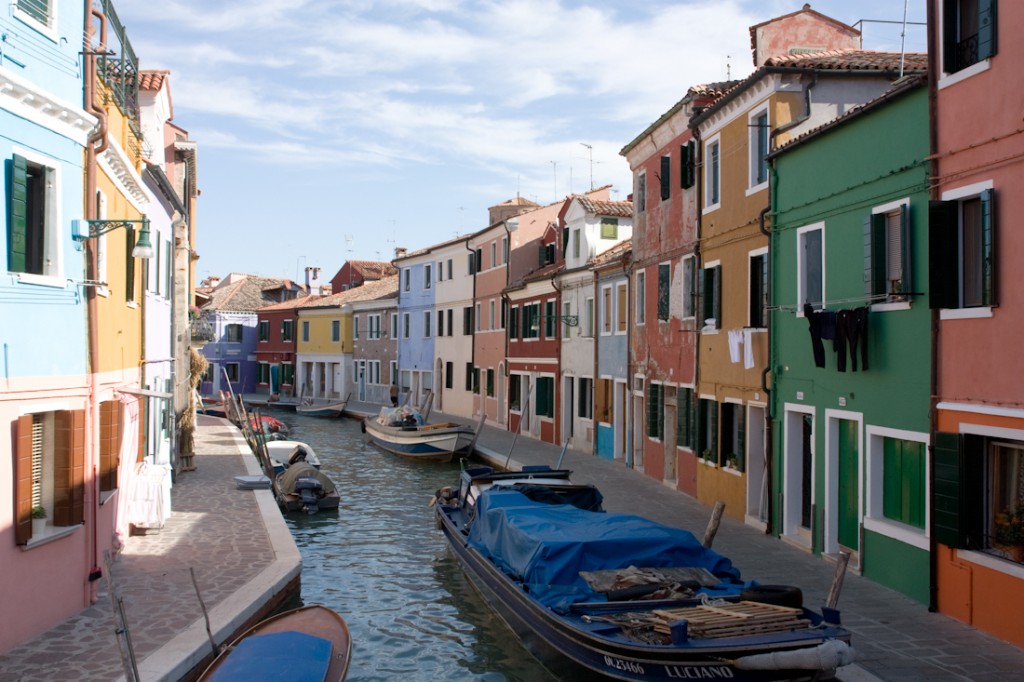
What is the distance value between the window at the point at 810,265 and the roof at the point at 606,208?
44.5ft

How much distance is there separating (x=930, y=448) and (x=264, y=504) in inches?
468

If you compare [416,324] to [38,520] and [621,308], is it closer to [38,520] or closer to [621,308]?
[621,308]

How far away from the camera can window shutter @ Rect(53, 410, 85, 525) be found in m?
9.80

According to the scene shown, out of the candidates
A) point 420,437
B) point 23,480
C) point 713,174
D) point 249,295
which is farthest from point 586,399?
point 249,295

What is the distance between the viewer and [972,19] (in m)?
10.1

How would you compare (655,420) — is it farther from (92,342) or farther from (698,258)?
(92,342)

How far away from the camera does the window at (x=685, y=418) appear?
19094 mm

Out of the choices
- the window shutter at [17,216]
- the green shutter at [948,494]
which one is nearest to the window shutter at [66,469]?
the window shutter at [17,216]

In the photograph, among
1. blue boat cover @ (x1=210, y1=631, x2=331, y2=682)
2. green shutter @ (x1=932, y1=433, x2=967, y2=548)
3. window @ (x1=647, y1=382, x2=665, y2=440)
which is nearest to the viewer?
blue boat cover @ (x1=210, y1=631, x2=331, y2=682)

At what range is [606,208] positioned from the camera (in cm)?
2752

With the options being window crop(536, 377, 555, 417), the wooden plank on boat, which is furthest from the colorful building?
window crop(536, 377, 555, 417)

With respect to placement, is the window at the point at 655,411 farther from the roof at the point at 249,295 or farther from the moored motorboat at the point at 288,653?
the roof at the point at 249,295

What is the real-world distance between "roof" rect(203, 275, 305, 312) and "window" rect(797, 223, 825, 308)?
172 feet

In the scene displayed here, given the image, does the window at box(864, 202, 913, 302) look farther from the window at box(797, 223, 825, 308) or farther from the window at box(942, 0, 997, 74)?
the window at box(942, 0, 997, 74)
